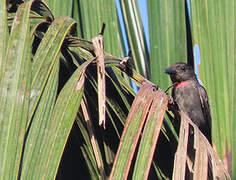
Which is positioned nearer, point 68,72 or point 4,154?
point 4,154

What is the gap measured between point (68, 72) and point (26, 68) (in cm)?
66

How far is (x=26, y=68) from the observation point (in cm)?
170

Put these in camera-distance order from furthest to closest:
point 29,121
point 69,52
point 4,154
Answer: point 69,52
point 29,121
point 4,154

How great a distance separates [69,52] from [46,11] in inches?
9.7

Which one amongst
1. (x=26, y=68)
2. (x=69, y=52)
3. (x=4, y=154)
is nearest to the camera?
(x=4, y=154)

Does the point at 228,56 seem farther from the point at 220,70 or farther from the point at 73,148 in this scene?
the point at 73,148

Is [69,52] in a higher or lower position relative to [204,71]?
higher

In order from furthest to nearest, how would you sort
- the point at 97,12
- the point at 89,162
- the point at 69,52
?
the point at 97,12 < the point at 69,52 < the point at 89,162

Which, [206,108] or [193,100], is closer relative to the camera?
[206,108]

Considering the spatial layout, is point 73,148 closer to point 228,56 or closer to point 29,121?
point 29,121

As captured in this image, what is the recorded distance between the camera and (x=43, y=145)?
154 centimetres

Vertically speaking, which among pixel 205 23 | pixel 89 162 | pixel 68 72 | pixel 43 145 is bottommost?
pixel 89 162

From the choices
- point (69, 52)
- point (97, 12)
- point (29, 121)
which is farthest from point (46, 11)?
point (29, 121)

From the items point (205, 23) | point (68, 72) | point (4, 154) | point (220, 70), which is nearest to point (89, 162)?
point (68, 72)
